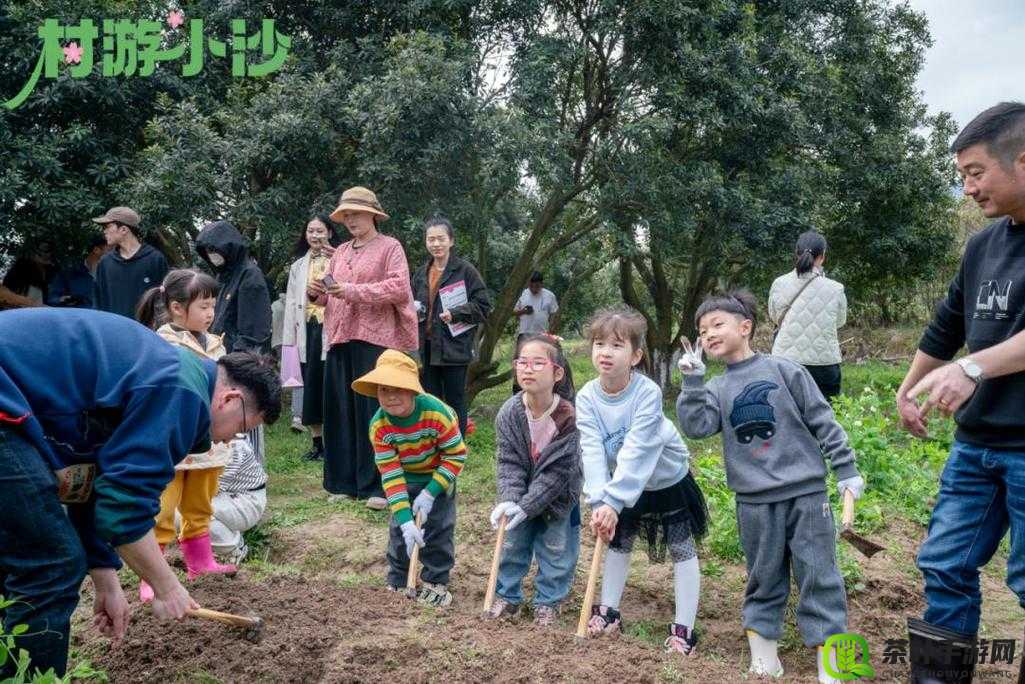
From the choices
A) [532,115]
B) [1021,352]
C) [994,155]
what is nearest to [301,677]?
[1021,352]

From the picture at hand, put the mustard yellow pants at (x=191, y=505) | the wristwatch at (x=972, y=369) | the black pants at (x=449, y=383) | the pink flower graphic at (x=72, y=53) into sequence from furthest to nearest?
the pink flower graphic at (x=72, y=53)
the black pants at (x=449, y=383)
the mustard yellow pants at (x=191, y=505)
the wristwatch at (x=972, y=369)

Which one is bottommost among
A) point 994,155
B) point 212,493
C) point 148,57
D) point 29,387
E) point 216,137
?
point 212,493

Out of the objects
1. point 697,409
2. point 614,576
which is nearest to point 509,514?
point 614,576

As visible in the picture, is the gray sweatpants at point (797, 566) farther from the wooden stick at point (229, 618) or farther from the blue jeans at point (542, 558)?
the wooden stick at point (229, 618)

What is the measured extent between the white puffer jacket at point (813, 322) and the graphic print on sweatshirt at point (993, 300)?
4368 millimetres

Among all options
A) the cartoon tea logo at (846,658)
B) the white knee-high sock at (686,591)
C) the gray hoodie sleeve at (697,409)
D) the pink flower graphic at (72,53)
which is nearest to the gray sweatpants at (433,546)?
the white knee-high sock at (686,591)

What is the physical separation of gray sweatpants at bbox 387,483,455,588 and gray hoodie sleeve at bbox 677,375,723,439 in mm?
1378

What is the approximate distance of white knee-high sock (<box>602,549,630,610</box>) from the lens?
439 centimetres

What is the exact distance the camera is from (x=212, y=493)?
15.8ft

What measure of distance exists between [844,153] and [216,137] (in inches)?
367

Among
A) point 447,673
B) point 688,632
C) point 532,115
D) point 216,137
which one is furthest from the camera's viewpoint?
point 532,115

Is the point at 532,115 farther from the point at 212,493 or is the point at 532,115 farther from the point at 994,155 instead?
the point at 994,155

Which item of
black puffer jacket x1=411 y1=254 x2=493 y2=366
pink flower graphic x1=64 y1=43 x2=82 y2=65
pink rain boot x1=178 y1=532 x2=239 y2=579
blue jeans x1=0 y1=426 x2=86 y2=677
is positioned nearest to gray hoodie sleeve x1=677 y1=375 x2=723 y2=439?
blue jeans x1=0 y1=426 x2=86 y2=677

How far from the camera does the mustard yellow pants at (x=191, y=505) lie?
465cm
